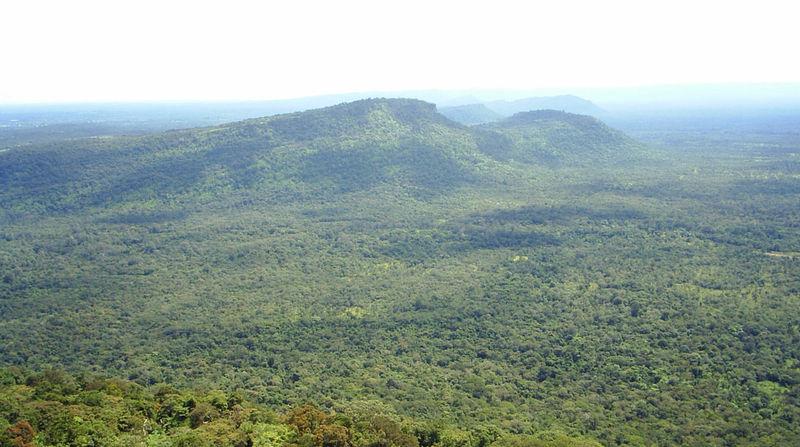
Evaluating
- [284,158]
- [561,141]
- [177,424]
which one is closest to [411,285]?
[177,424]

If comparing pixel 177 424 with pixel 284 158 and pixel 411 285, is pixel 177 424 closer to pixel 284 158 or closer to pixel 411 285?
pixel 411 285

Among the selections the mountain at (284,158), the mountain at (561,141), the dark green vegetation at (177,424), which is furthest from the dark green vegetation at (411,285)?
the mountain at (561,141)

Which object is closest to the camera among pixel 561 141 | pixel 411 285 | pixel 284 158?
pixel 411 285

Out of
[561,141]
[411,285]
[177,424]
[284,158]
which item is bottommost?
[411,285]

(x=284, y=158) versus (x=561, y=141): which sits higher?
(x=561, y=141)

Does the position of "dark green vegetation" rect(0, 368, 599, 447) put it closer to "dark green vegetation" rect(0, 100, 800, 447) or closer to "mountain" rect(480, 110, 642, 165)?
"dark green vegetation" rect(0, 100, 800, 447)

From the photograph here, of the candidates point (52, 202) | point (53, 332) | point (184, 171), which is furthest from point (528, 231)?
point (52, 202)

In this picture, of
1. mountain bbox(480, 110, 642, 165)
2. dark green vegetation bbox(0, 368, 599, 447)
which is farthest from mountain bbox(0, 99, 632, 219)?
dark green vegetation bbox(0, 368, 599, 447)

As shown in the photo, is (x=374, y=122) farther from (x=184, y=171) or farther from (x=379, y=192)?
(x=184, y=171)
